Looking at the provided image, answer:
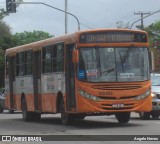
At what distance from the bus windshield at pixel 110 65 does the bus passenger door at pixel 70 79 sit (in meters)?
0.70

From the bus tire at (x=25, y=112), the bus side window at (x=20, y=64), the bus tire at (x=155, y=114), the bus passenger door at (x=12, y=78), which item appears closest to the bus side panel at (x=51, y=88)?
the bus tire at (x=25, y=112)

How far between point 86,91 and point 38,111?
5.26m

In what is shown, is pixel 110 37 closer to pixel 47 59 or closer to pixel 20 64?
pixel 47 59

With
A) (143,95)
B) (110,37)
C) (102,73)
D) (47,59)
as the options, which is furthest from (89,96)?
(47,59)

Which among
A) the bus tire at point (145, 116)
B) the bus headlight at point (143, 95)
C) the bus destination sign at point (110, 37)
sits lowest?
the bus tire at point (145, 116)

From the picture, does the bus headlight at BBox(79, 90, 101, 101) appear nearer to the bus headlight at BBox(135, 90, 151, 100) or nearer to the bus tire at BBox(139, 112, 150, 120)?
the bus headlight at BBox(135, 90, 151, 100)

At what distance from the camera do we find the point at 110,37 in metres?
19.5

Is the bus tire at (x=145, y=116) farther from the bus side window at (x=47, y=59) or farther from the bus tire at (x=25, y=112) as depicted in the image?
the bus tire at (x=25, y=112)

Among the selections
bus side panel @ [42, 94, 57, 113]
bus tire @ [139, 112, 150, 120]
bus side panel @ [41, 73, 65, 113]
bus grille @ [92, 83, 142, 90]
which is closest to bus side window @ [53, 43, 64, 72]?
bus side panel @ [41, 73, 65, 113]

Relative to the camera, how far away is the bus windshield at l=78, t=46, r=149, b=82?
1902cm

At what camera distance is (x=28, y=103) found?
24.8 metres

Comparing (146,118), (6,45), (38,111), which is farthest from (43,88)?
(6,45)

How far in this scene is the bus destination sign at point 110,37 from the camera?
1930cm

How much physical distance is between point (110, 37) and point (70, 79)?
1.95 metres
